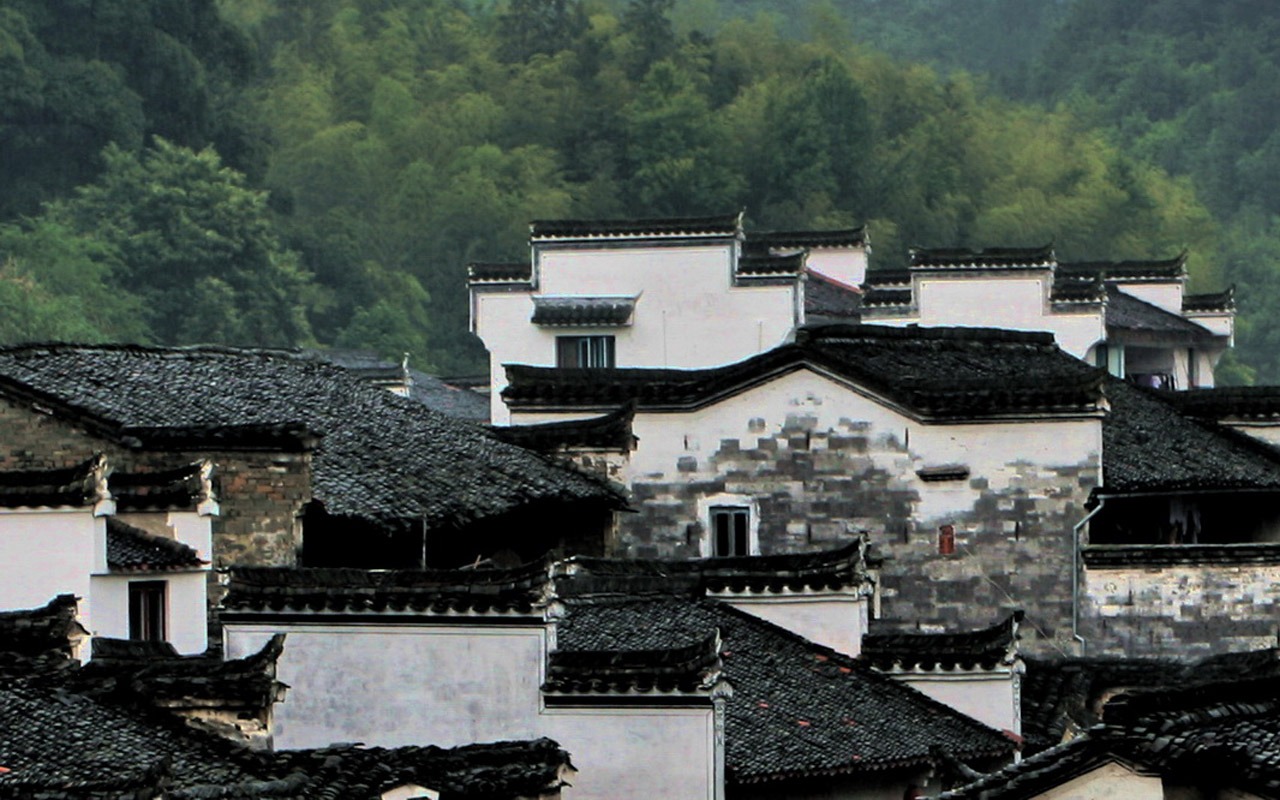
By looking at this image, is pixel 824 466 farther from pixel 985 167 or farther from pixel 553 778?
pixel 985 167

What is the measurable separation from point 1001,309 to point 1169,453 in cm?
1899

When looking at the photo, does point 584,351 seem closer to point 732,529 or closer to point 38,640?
point 732,529

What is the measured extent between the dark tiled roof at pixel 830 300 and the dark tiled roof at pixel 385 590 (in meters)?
41.8

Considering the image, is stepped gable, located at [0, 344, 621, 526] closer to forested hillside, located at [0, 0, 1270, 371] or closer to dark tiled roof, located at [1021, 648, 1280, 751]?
dark tiled roof, located at [1021, 648, 1280, 751]

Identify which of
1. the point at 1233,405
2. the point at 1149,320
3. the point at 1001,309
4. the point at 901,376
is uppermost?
the point at 1149,320

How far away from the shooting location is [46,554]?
3328 centimetres

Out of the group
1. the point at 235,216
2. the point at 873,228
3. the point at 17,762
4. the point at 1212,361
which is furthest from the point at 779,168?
the point at 17,762

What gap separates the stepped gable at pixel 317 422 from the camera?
42406mm

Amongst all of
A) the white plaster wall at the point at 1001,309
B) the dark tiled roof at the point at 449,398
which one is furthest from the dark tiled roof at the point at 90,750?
the dark tiled roof at the point at 449,398

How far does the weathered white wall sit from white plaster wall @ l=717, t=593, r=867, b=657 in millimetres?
7881

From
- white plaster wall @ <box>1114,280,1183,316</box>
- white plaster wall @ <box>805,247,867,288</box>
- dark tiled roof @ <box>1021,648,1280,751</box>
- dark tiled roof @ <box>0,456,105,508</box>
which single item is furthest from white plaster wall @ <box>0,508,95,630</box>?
white plaster wall @ <box>805,247,867,288</box>

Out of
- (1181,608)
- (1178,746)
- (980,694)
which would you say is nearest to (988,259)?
(1181,608)

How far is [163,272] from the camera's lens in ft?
377

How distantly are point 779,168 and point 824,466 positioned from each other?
278ft
